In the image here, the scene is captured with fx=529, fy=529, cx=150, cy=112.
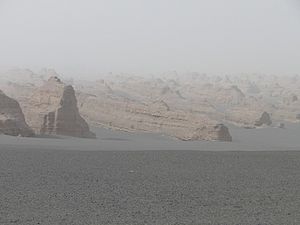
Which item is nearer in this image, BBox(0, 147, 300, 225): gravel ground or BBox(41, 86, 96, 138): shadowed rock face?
BBox(0, 147, 300, 225): gravel ground

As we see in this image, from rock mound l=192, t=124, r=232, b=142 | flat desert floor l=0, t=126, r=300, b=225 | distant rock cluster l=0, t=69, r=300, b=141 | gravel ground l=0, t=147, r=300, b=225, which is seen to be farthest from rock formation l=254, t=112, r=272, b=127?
gravel ground l=0, t=147, r=300, b=225

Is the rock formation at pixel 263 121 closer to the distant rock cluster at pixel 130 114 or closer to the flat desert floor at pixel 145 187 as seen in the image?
the distant rock cluster at pixel 130 114

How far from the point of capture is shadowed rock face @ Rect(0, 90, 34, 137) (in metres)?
17.3

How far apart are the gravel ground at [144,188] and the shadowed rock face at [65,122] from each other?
696cm

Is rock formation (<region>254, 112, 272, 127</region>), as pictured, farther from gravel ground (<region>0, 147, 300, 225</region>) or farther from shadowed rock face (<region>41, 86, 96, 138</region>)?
gravel ground (<region>0, 147, 300, 225</region>)

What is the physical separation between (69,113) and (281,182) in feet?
38.5

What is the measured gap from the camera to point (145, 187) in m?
8.86

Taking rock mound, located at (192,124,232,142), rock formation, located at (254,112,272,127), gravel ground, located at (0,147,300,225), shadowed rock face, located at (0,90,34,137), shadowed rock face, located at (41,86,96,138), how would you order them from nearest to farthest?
gravel ground, located at (0,147,300,225) < shadowed rock face, located at (0,90,34,137) < shadowed rock face, located at (41,86,96,138) < rock mound, located at (192,124,232,142) < rock formation, located at (254,112,272,127)

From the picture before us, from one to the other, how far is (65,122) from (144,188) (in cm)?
1160

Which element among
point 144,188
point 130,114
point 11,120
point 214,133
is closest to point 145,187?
point 144,188

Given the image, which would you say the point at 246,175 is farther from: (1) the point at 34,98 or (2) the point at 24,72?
(2) the point at 24,72

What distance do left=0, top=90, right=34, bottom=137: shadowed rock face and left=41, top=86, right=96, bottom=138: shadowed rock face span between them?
165 centimetres

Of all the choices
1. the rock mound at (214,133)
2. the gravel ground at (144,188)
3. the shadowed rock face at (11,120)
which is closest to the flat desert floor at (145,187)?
the gravel ground at (144,188)

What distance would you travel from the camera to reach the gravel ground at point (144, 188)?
6.87 metres
